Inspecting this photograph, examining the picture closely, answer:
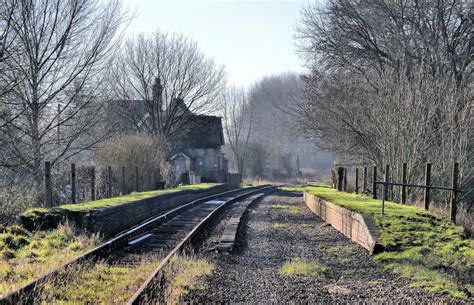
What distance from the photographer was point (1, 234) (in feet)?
33.0

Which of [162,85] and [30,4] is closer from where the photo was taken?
[30,4]

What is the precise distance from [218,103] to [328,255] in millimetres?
36580

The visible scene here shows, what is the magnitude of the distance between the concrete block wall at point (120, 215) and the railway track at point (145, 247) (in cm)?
65

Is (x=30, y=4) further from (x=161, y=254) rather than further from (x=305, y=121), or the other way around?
(x=305, y=121)

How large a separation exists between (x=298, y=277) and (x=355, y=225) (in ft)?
13.2

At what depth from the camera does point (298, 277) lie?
→ 779 cm

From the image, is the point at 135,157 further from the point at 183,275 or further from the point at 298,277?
the point at 298,277

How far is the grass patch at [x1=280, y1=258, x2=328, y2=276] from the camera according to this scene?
8086mm

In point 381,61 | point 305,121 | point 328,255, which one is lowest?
point 328,255

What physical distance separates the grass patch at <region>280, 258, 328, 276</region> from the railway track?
2075 mm

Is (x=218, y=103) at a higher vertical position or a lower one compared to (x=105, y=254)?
higher

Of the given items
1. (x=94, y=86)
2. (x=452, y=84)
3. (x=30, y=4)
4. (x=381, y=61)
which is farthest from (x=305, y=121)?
(x=30, y=4)

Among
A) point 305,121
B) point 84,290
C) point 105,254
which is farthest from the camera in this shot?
point 305,121

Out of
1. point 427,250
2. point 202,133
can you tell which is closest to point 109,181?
point 427,250
